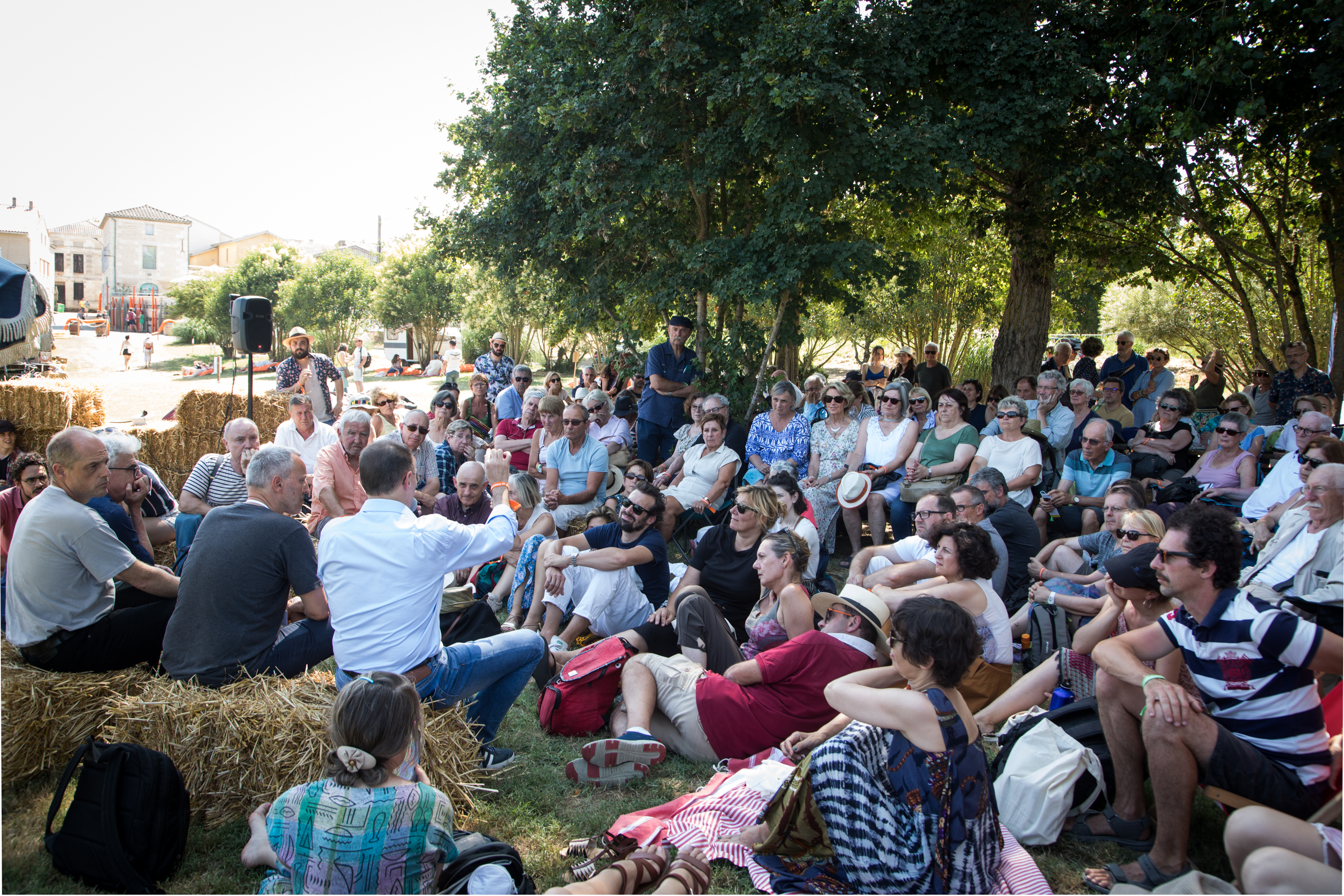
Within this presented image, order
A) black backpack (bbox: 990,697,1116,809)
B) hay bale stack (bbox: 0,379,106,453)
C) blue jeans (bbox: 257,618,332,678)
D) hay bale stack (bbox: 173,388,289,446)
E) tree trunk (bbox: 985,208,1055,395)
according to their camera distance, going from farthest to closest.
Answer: tree trunk (bbox: 985,208,1055,395), hay bale stack (bbox: 173,388,289,446), hay bale stack (bbox: 0,379,106,453), blue jeans (bbox: 257,618,332,678), black backpack (bbox: 990,697,1116,809)

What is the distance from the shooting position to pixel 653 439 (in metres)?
8.24

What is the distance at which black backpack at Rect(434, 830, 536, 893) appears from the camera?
2.58 metres

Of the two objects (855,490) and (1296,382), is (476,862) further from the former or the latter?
(1296,382)

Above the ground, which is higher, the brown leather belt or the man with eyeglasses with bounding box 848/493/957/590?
the man with eyeglasses with bounding box 848/493/957/590

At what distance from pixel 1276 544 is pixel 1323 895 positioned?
2403mm

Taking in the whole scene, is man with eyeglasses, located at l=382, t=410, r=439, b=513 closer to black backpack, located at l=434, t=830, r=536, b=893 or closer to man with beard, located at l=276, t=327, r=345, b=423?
man with beard, located at l=276, t=327, r=345, b=423

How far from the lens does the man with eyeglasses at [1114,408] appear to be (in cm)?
725

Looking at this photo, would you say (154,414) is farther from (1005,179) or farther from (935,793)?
(935,793)

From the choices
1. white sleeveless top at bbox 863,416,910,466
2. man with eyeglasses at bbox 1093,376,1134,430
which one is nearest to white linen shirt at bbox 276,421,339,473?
white sleeveless top at bbox 863,416,910,466

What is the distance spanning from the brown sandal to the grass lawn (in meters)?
0.33

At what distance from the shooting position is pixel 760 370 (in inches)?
336

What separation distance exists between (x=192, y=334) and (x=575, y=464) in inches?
1519

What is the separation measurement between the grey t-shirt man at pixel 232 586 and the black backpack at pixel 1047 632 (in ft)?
12.4

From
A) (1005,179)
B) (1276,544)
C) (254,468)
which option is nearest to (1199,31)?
(1005,179)
